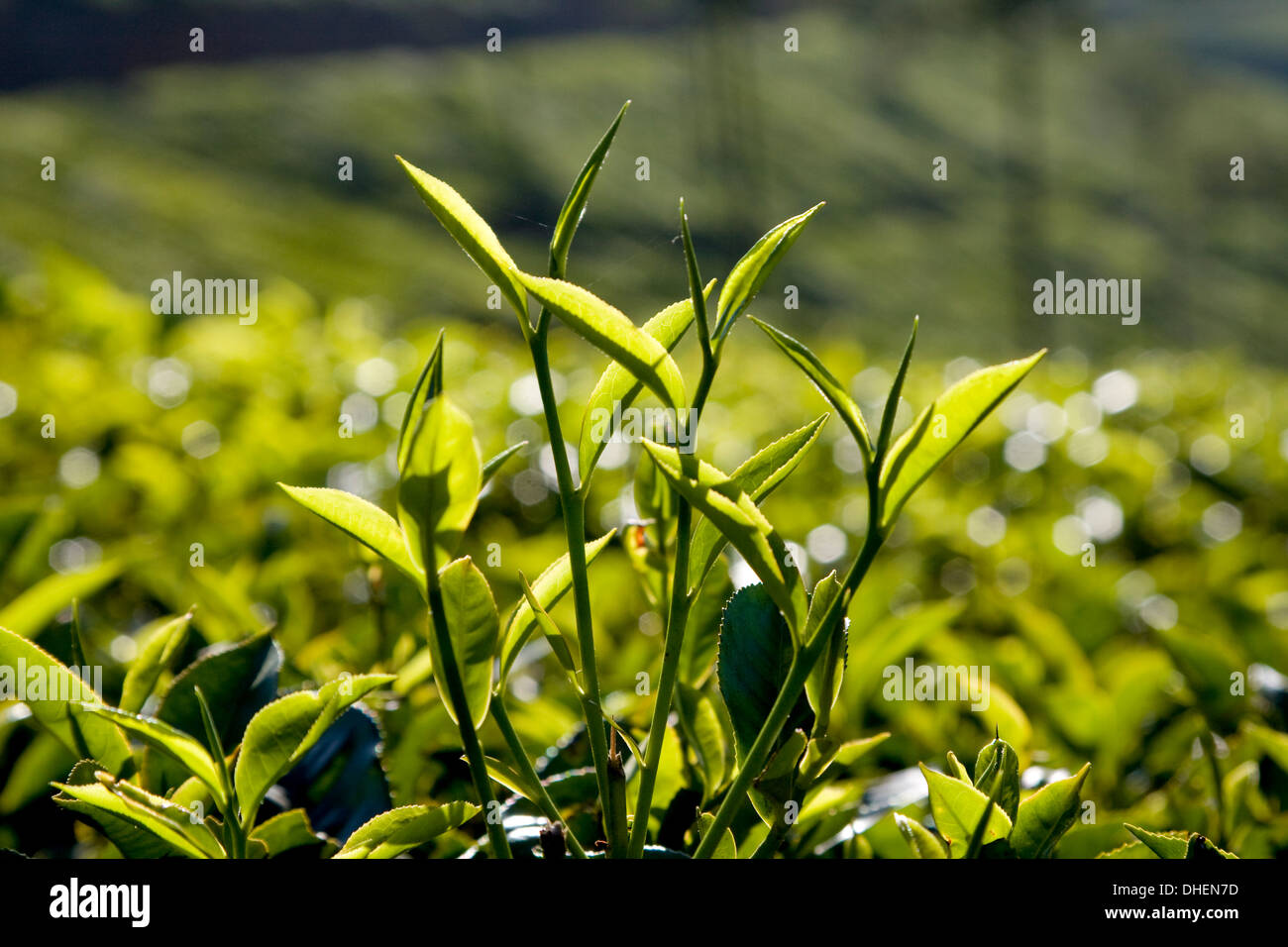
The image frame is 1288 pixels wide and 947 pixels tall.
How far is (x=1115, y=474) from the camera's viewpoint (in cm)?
256

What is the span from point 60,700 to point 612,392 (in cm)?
46

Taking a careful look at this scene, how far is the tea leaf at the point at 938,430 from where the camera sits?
655 millimetres

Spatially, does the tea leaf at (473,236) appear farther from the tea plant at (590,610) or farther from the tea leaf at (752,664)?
the tea leaf at (752,664)

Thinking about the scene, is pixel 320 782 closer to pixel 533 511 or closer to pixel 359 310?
pixel 533 511

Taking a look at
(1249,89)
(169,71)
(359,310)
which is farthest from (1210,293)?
(359,310)

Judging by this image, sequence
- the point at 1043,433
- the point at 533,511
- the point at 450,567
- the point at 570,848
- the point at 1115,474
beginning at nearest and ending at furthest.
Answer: the point at 450,567 < the point at 570,848 < the point at 533,511 < the point at 1115,474 < the point at 1043,433

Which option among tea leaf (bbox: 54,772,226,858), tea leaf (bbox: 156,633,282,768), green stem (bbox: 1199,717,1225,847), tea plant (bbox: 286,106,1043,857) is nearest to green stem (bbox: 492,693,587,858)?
tea plant (bbox: 286,106,1043,857)

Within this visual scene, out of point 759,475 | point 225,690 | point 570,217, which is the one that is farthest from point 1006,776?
point 225,690

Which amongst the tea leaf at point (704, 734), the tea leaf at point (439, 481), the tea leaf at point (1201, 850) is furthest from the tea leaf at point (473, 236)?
the tea leaf at point (1201, 850)

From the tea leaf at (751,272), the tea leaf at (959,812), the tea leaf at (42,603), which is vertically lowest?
the tea leaf at (959,812)

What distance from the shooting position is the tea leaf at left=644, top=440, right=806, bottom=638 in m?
0.64

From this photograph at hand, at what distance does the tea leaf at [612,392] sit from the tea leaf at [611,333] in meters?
0.03

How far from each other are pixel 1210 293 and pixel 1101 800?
67716 mm

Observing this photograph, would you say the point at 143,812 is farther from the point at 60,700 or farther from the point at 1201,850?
→ the point at 1201,850
